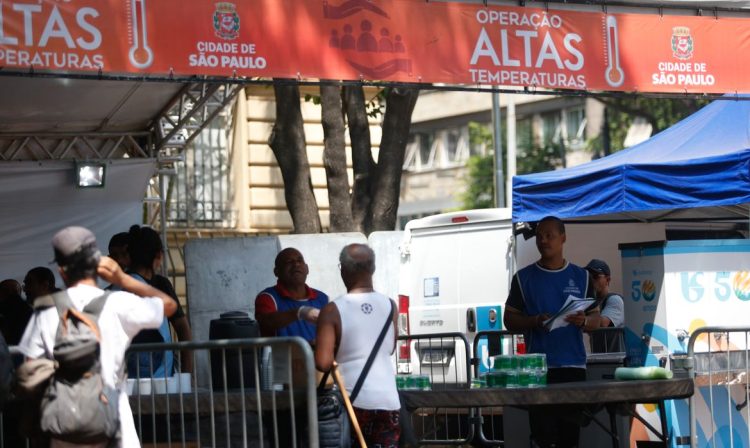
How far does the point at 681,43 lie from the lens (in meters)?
10.6

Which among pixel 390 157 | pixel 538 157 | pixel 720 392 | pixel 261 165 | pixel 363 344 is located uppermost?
pixel 538 157

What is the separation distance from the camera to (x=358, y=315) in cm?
705

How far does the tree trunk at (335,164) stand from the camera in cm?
1598

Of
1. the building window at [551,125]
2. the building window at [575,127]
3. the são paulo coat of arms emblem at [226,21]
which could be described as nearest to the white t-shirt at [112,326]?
the são paulo coat of arms emblem at [226,21]

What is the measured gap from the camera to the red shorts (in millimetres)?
7129

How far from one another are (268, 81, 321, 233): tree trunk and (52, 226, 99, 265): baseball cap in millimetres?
10398

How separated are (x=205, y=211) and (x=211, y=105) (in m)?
8.48

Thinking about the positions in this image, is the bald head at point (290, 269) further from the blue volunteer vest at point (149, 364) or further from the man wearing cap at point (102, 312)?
the man wearing cap at point (102, 312)

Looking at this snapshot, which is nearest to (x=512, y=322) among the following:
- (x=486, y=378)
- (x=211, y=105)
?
(x=486, y=378)

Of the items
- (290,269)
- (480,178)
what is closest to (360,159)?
(290,269)

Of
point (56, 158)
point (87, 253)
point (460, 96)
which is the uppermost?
point (460, 96)

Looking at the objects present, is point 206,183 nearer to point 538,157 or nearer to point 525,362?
point 525,362

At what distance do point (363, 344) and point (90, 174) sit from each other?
28.6 ft

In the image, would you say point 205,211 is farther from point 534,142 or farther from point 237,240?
point 534,142
